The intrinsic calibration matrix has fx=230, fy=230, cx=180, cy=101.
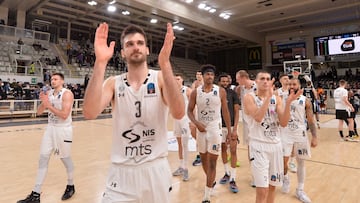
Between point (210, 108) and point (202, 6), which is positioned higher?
point (202, 6)

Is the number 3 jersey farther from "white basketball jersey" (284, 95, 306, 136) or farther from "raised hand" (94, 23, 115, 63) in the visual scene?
"white basketball jersey" (284, 95, 306, 136)

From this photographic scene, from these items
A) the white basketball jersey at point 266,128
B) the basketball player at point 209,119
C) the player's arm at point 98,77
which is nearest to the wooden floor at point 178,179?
the basketball player at point 209,119

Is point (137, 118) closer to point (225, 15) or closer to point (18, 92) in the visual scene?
point (18, 92)

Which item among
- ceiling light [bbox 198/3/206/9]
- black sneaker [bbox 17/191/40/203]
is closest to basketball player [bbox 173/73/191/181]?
black sneaker [bbox 17/191/40/203]

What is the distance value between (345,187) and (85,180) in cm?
435

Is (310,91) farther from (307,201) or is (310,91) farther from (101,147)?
(101,147)

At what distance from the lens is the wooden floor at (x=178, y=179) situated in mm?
3387

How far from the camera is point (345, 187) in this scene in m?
3.71

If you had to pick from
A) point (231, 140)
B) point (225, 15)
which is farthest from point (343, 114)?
point (225, 15)

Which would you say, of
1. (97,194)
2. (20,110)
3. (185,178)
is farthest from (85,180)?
(20,110)

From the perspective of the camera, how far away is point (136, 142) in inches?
62.4

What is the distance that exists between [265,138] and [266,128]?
0.12 meters

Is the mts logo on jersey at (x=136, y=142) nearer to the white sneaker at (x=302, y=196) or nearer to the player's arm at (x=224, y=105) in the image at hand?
the player's arm at (x=224, y=105)

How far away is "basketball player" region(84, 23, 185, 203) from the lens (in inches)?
59.4
